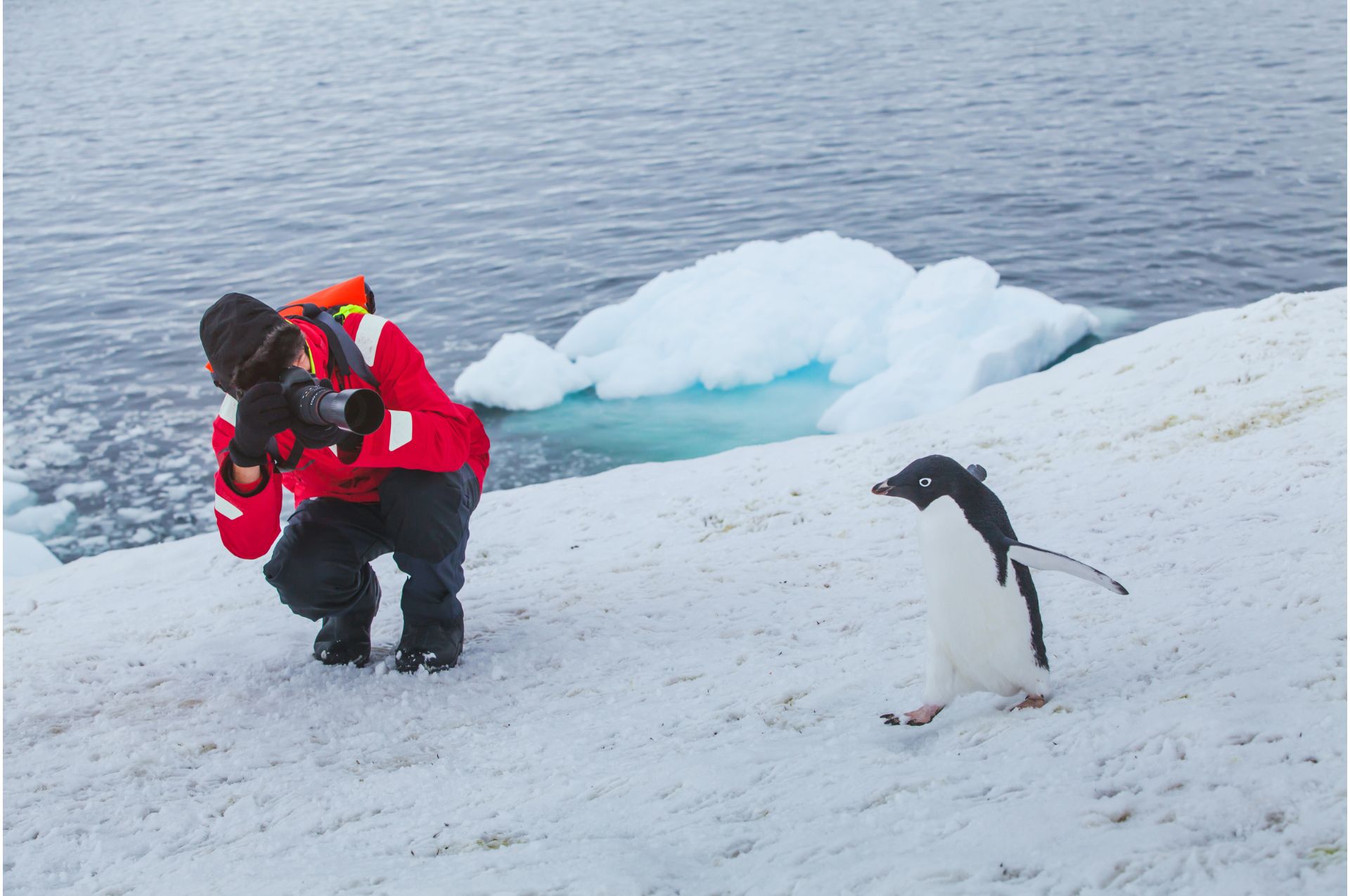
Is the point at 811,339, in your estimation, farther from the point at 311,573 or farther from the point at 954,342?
the point at 311,573

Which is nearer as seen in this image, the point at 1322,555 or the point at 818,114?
the point at 1322,555

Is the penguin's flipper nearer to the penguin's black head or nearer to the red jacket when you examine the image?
the penguin's black head

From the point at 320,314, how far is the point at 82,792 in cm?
124

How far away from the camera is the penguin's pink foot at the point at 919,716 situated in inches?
92.7

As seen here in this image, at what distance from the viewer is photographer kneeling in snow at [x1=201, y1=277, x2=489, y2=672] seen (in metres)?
2.50

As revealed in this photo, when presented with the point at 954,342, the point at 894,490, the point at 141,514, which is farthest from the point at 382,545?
the point at 954,342

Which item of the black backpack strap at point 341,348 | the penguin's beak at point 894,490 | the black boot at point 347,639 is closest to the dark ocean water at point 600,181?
the black boot at point 347,639

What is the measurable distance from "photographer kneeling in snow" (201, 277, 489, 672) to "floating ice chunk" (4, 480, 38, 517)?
5.20 meters

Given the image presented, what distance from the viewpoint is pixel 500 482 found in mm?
7180

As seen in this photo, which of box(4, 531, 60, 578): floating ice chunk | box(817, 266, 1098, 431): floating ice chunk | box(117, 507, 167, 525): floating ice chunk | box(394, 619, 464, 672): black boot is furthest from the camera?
box(817, 266, 1098, 431): floating ice chunk

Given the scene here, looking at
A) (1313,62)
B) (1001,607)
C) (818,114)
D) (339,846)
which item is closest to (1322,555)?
(1001,607)

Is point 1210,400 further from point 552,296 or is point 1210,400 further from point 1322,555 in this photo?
point 552,296

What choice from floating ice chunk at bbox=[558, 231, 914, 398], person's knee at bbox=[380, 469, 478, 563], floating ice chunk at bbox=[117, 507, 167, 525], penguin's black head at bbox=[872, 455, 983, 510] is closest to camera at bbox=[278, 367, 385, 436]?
person's knee at bbox=[380, 469, 478, 563]

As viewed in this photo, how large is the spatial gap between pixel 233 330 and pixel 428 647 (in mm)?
991
